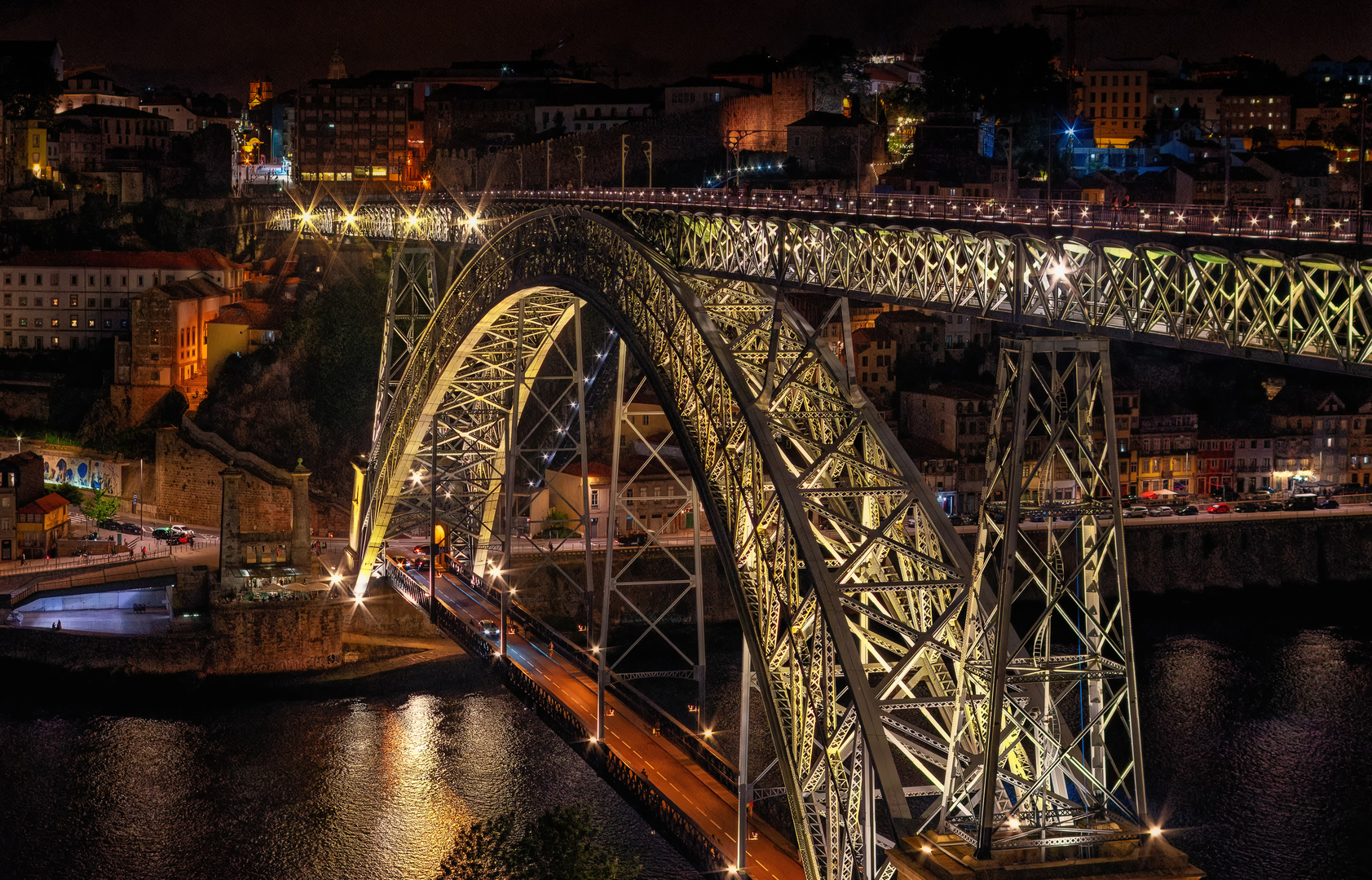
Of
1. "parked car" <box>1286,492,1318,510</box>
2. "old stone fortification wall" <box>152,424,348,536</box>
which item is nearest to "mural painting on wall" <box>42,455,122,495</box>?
"old stone fortification wall" <box>152,424,348,536</box>

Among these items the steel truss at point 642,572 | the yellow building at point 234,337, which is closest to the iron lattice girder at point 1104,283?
the steel truss at point 642,572

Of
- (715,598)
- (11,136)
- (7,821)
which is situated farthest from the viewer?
(11,136)

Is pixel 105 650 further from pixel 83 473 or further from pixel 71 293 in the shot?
pixel 71 293

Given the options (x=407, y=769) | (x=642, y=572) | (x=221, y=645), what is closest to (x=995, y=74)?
(x=642, y=572)

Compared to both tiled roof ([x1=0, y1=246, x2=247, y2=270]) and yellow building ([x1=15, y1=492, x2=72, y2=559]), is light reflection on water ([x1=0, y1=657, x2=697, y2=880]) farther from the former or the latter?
tiled roof ([x1=0, y1=246, x2=247, y2=270])

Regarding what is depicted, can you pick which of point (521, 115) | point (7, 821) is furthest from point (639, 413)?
point (521, 115)

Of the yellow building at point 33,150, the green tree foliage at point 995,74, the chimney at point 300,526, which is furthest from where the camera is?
the yellow building at point 33,150

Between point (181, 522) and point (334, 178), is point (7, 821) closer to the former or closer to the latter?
point (181, 522)

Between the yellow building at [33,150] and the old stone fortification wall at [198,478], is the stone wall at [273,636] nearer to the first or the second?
the old stone fortification wall at [198,478]
